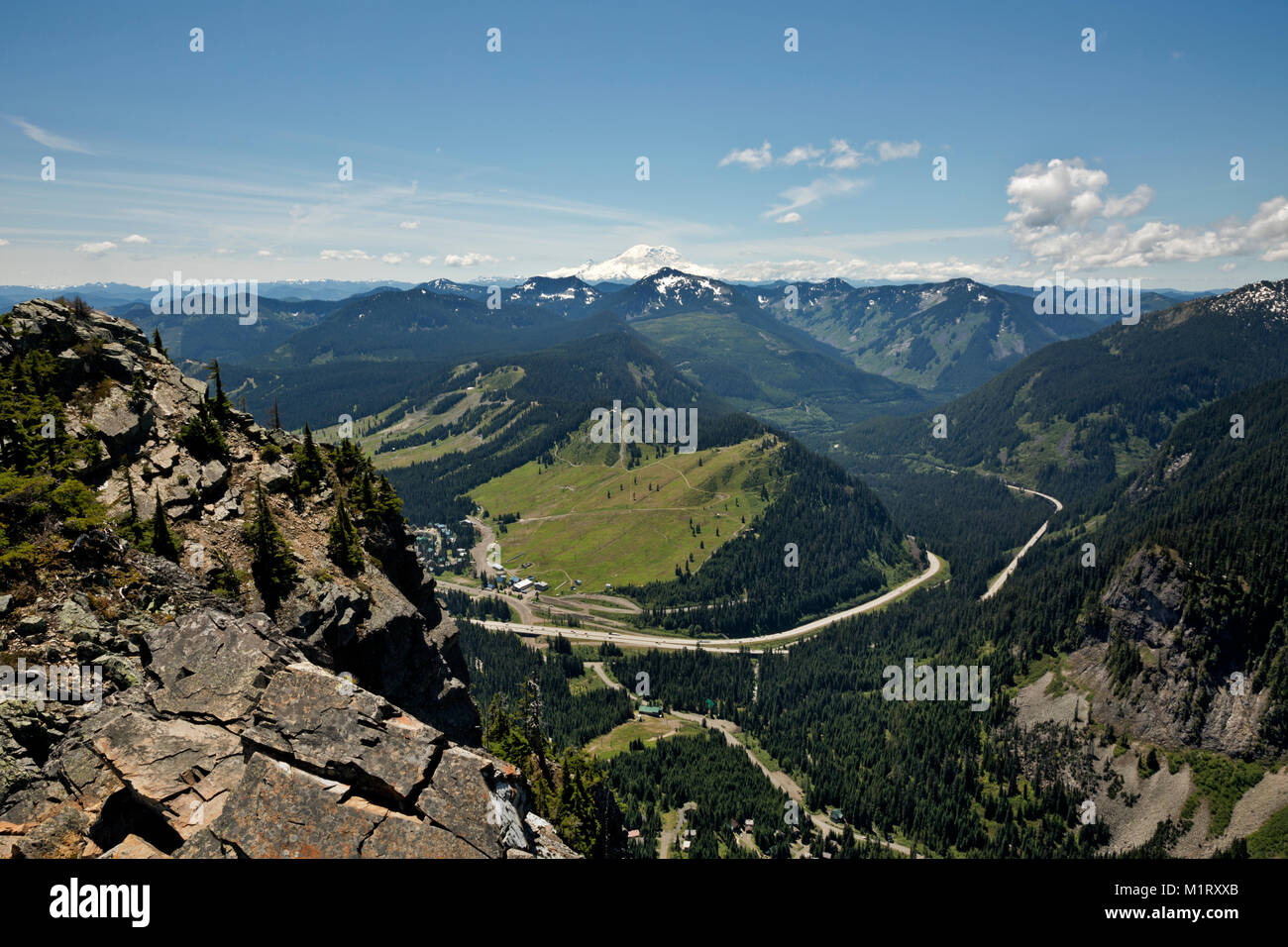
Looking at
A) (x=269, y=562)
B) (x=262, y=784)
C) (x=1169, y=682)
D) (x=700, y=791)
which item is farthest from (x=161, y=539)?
(x=1169, y=682)

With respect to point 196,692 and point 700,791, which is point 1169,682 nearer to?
point 700,791

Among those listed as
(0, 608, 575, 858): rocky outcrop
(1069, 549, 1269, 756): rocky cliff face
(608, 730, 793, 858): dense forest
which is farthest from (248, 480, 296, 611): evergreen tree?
(1069, 549, 1269, 756): rocky cliff face

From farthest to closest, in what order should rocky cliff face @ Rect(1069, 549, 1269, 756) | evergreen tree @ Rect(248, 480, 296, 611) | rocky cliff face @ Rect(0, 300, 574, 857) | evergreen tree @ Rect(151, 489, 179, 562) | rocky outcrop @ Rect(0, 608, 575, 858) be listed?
rocky cliff face @ Rect(1069, 549, 1269, 756) → evergreen tree @ Rect(248, 480, 296, 611) → evergreen tree @ Rect(151, 489, 179, 562) → rocky cliff face @ Rect(0, 300, 574, 857) → rocky outcrop @ Rect(0, 608, 575, 858)

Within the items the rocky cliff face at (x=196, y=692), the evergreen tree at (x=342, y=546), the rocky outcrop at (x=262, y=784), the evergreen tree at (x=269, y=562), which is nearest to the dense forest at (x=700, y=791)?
the evergreen tree at (x=342, y=546)

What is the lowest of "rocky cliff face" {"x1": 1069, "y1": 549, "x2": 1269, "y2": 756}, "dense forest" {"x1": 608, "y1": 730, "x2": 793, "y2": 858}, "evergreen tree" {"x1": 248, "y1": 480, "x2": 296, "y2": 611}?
"dense forest" {"x1": 608, "y1": 730, "x2": 793, "y2": 858}

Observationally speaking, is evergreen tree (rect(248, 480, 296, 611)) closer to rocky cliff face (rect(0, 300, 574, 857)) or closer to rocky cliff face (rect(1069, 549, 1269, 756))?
rocky cliff face (rect(0, 300, 574, 857))

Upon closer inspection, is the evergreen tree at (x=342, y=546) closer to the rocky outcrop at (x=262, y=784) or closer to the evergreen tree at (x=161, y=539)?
the evergreen tree at (x=161, y=539)

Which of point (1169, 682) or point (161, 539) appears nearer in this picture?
point (161, 539)

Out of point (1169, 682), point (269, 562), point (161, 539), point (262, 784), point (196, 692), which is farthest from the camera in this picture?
point (1169, 682)
